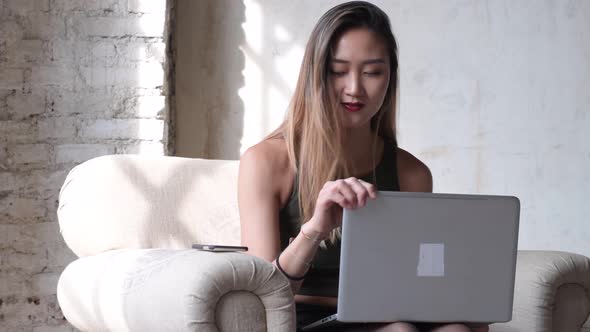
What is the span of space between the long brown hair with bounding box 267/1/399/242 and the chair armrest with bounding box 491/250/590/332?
0.51m

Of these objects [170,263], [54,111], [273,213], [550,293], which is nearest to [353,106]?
[273,213]

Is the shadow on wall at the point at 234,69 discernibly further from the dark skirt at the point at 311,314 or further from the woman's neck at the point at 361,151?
the dark skirt at the point at 311,314

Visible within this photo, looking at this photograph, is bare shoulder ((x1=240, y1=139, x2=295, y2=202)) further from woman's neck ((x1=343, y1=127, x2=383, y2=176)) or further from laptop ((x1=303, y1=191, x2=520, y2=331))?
laptop ((x1=303, y1=191, x2=520, y2=331))

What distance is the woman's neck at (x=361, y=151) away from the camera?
6.73ft

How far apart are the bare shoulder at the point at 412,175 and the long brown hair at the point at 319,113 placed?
208 mm

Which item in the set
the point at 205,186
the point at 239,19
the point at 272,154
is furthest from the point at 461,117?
the point at 272,154

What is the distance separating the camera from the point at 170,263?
164cm

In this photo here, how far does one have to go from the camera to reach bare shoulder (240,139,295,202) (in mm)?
1919

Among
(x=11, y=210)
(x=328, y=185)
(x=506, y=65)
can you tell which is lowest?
(x=11, y=210)

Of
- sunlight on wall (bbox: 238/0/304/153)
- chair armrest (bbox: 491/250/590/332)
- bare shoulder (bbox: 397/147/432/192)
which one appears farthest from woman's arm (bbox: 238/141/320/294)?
sunlight on wall (bbox: 238/0/304/153)

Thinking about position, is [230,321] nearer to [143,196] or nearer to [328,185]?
[328,185]

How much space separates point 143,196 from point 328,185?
0.82 m

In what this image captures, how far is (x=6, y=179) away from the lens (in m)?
3.16

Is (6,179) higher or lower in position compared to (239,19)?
lower
